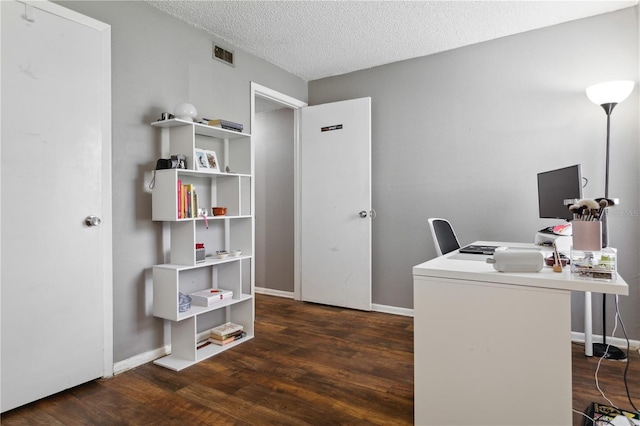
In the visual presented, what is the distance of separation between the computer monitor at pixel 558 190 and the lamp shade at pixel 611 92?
63cm

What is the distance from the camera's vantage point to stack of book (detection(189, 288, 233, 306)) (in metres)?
2.69

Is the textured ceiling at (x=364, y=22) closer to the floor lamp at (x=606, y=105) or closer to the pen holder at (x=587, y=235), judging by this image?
the floor lamp at (x=606, y=105)

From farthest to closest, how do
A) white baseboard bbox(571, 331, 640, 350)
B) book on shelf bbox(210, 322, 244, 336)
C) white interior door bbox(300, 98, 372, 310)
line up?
white interior door bbox(300, 98, 372, 310) → book on shelf bbox(210, 322, 244, 336) → white baseboard bbox(571, 331, 640, 350)

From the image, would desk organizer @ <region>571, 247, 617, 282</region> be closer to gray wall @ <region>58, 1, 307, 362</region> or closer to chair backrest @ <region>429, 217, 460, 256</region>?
chair backrest @ <region>429, 217, 460, 256</region>

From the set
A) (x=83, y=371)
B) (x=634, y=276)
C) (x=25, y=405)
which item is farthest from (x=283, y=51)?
(x=634, y=276)

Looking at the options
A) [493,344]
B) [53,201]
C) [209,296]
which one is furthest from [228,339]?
[493,344]

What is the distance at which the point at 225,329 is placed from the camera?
9.55 feet

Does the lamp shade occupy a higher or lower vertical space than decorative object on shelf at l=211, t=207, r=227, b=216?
higher

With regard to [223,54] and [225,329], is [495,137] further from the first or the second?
[225,329]

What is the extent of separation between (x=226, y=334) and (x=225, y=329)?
0.09 meters

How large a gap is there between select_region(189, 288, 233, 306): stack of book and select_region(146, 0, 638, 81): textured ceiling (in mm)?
2111

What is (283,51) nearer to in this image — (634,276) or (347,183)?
(347,183)

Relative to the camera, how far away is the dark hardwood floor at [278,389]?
1845 millimetres

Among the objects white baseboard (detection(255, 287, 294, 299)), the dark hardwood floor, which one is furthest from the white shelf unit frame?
white baseboard (detection(255, 287, 294, 299))
